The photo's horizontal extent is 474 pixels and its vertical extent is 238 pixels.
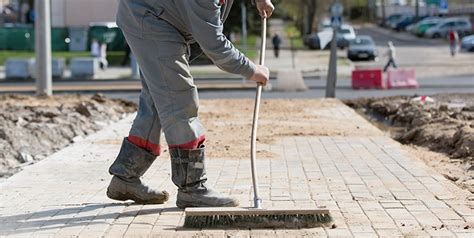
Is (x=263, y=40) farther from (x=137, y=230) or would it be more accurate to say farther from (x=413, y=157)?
(x=413, y=157)

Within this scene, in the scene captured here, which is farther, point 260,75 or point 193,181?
point 193,181

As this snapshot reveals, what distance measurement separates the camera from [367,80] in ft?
102

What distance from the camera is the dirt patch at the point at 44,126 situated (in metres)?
11.7

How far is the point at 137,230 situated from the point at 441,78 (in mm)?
31252

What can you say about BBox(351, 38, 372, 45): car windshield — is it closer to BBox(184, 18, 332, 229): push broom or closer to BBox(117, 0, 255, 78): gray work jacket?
BBox(117, 0, 255, 78): gray work jacket

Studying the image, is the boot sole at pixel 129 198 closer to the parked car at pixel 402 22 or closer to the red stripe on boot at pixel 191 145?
the red stripe on boot at pixel 191 145

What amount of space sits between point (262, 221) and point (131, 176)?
1323 millimetres

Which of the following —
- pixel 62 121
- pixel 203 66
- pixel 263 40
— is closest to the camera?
pixel 263 40

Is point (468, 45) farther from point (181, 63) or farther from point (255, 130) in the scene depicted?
point (181, 63)

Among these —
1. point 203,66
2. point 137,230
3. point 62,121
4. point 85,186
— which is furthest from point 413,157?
point 203,66

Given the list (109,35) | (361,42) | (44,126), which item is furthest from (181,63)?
(109,35)

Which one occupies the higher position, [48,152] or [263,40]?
[263,40]

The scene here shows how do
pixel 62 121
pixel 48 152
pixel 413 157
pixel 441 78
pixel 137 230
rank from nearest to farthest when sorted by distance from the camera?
pixel 137 230 < pixel 413 157 < pixel 48 152 < pixel 62 121 < pixel 441 78

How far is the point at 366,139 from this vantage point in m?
13.1
